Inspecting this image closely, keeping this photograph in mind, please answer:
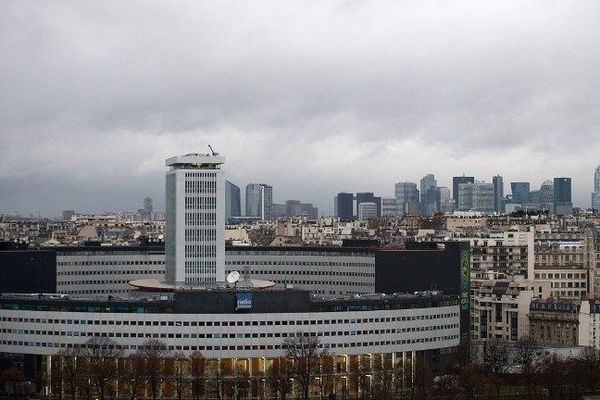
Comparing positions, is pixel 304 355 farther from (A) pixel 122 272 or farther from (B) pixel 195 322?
(A) pixel 122 272

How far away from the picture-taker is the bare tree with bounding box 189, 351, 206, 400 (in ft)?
394

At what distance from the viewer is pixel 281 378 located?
4742 inches

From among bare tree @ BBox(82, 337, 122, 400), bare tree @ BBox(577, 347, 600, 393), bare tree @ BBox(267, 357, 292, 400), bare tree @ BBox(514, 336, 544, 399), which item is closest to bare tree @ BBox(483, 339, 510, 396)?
bare tree @ BBox(514, 336, 544, 399)

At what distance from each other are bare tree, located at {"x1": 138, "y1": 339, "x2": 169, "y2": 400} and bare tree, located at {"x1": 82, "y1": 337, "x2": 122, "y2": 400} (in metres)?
2.36

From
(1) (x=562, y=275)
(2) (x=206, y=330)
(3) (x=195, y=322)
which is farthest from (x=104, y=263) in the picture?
(1) (x=562, y=275)

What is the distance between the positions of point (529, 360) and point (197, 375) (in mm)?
28890

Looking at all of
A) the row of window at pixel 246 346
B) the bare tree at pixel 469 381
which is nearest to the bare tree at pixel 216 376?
the row of window at pixel 246 346

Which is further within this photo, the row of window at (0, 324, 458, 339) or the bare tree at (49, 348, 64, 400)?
the row of window at (0, 324, 458, 339)

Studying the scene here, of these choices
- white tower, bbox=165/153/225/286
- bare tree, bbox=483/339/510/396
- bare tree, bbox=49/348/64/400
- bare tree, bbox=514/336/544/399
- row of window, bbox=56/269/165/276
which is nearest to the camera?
bare tree, bbox=49/348/64/400

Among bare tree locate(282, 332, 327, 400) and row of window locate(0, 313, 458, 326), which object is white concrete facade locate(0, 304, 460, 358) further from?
bare tree locate(282, 332, 327, 400)

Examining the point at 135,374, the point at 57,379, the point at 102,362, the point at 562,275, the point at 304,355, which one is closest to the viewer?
the point at 135,374

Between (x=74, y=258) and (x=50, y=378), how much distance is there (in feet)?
157

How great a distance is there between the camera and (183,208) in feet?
470

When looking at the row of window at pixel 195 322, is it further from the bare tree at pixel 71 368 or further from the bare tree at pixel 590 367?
the bare tree at pixel 590 367
